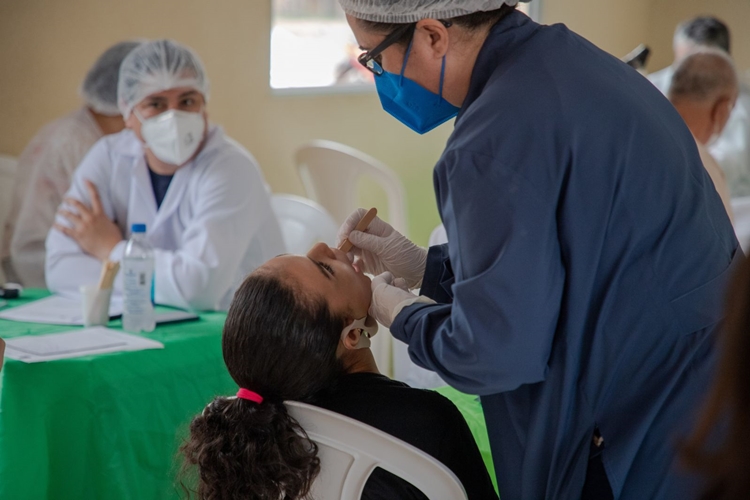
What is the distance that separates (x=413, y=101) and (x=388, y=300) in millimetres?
299

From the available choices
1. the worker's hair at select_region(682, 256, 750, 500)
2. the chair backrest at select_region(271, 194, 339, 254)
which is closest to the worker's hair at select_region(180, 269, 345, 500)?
the worker's hair at select_region(682, 256, 750, 500)

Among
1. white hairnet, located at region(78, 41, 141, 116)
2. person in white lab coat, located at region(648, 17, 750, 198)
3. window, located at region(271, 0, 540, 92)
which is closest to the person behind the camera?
white hairnet, located at region(78, 41, 141, 116)

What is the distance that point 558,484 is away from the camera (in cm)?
108

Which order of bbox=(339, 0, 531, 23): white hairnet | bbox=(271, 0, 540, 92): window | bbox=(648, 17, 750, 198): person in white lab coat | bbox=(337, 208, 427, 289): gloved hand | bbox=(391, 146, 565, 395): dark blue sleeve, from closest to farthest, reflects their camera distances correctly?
bbox=(391, 146, 565, 395): dark blue sleeve < bbox=(339, 0, 531, 23): white hairnet < bbox=(337, 208, 427, 289): gloved hand < bbox=(271, 0, 540, 92): window < bbox=(648, 17, 750, 198): person in white lab coat

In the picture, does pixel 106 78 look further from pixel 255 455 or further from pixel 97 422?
pixel 255 455

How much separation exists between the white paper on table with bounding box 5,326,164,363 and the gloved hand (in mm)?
617

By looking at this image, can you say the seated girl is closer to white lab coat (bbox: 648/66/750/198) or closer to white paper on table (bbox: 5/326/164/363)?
white paper on table (bbox: 5/326/164/363)

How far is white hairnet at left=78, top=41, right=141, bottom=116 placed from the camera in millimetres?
3121

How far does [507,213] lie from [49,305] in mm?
1649

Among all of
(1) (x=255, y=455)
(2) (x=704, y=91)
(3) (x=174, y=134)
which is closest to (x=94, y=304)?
(3) (x=174, y=134)

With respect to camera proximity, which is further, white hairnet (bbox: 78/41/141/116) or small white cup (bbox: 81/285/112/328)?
white hairnet (bbox: 78/41/141/116)

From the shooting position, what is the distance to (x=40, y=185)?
306 centimetres

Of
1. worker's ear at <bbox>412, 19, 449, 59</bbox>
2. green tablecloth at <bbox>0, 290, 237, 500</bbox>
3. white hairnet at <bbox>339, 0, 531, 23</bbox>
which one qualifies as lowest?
green tablecloth at <bbox>0, 290, 237, 500</bbox>

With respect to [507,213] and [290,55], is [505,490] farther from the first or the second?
[290,55]
